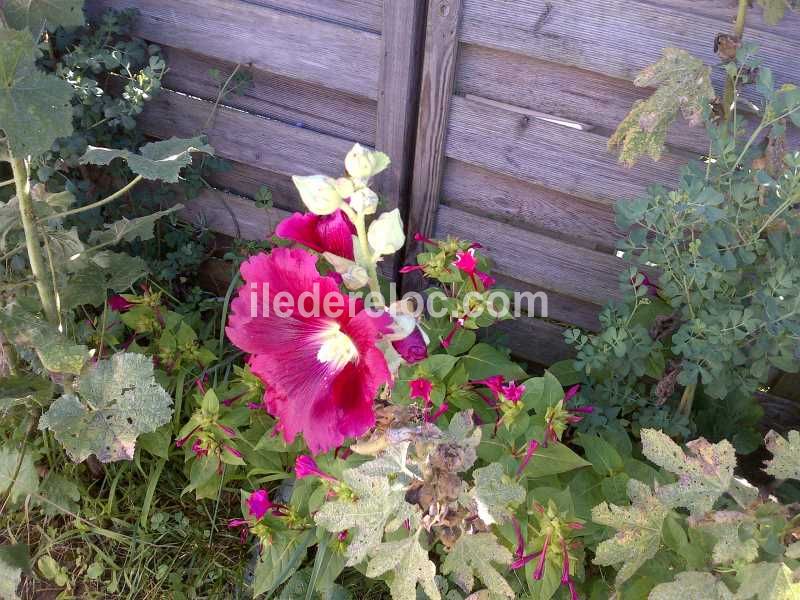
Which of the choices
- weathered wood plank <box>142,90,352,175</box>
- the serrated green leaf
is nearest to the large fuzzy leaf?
weathered wood plank <box>142,90,352,175</box>

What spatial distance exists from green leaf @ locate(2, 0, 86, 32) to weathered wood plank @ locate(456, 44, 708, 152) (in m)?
0.77

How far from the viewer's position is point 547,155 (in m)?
1.64

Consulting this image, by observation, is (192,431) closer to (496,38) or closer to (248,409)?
(248,409)

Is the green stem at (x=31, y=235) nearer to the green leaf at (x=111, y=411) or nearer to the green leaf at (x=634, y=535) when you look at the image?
the green leaf at (x=111, y=411)

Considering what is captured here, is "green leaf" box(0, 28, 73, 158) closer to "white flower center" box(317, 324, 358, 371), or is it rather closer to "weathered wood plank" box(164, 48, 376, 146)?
"white flower center" box(317, 324, 358, 371)

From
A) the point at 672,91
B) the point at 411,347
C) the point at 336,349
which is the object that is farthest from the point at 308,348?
the point at 672,91

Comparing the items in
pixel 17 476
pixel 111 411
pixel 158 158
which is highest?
pixel 158 158

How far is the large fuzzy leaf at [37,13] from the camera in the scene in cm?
132

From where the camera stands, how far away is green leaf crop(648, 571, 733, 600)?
3.14ft

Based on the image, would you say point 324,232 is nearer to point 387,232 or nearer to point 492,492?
point 387,232

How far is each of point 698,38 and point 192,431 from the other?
1254 millimetres

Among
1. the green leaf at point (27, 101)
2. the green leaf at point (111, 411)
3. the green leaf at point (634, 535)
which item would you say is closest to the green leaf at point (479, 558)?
the green leaf at point (634, 535)

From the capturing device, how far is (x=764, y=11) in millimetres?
1227

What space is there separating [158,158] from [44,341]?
407 mm
